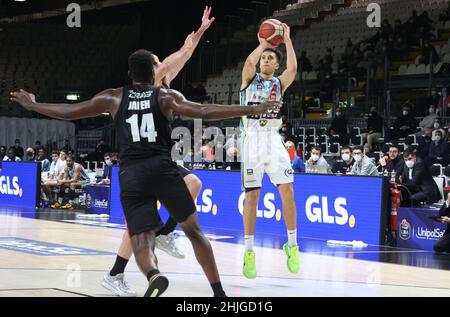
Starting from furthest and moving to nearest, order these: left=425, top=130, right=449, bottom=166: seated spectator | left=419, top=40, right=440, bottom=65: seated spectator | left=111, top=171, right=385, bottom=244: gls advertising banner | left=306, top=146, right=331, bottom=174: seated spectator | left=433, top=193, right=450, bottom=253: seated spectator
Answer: left=419, top=40, right=440, bottom=65: seated spectator → left=425, top=130, right=449, bottom=166: seated spectator → left=306, top=146, right=331, bottom=174: seated spectator → left=111, top=171, right=385, bottom=244: gls advertising banner → left=433, top=193, right=450, bottom=253: seated spectator

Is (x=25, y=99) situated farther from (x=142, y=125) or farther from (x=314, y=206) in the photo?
(x=314, y=206)

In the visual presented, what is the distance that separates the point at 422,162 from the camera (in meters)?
15.8

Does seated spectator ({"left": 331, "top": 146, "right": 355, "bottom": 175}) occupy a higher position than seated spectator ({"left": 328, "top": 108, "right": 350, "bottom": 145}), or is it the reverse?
seated spectator ({"left": 328, "top": 108, "right": 350, "bottom": 145})

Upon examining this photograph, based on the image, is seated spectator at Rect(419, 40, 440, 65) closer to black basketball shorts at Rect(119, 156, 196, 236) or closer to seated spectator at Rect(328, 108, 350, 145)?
seated spectator at Rect(328, 108, 350, 145)

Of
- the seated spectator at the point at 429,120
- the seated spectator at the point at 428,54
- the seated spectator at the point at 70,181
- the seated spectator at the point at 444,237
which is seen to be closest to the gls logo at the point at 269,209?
the seated spectator at the point at 444,237

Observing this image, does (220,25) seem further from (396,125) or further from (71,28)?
(396,125)

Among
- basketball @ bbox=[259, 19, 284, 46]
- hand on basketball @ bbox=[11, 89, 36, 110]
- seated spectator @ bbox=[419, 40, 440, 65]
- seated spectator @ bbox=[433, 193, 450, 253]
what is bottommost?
seated spectator @ bbox=[433, 193, 450, 253]

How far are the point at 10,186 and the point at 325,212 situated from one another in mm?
11192

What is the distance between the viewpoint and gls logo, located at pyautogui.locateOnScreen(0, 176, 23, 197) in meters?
22.8

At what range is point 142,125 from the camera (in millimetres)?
6410

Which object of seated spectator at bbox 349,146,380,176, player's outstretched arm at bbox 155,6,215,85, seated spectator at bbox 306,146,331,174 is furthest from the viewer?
seated spectator at bbox 306,146,331,174

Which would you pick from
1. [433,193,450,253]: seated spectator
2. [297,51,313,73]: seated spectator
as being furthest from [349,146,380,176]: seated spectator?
[297,51,313,73]: seated spectator

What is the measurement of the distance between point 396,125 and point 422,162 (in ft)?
23.7

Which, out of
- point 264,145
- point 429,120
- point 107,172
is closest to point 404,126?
point 429,120
